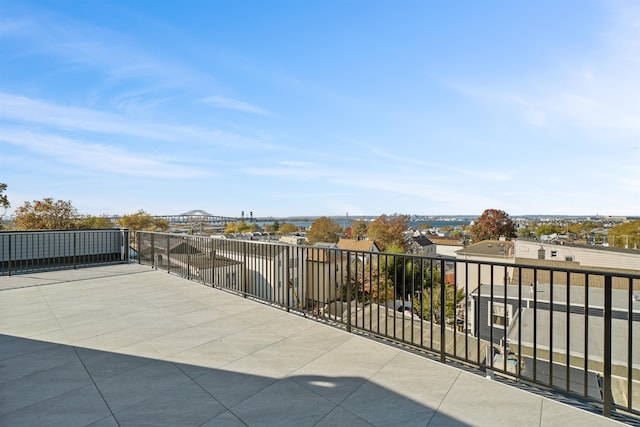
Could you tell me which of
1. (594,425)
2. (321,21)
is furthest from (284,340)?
(321,21)

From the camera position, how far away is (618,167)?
19.5 meters

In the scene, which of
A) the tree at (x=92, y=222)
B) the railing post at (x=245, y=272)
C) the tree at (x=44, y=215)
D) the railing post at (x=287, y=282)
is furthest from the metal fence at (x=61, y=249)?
the tree at (x=92, y=222)

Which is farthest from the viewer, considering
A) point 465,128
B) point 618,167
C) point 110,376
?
point 618,167

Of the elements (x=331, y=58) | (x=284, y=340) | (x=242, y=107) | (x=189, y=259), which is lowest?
(x=284, y=340)

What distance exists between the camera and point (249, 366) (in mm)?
2498

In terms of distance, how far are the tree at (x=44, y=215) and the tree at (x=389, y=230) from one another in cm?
2903

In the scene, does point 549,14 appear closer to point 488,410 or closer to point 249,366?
point 488,410

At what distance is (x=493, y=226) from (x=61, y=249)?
154ft

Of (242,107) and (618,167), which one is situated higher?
(242,107)

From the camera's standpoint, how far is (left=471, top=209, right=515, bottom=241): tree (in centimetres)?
4331

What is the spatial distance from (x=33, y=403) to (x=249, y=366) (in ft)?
4.42

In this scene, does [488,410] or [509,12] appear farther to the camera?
[509,12]

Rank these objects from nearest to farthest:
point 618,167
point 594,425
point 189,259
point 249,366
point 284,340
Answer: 1. point 594,425
2. point 249,366
3. point 284,340
4. point 189,259
5. point 618,167

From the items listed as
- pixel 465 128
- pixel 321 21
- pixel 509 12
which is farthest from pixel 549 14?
pixel 465 128
